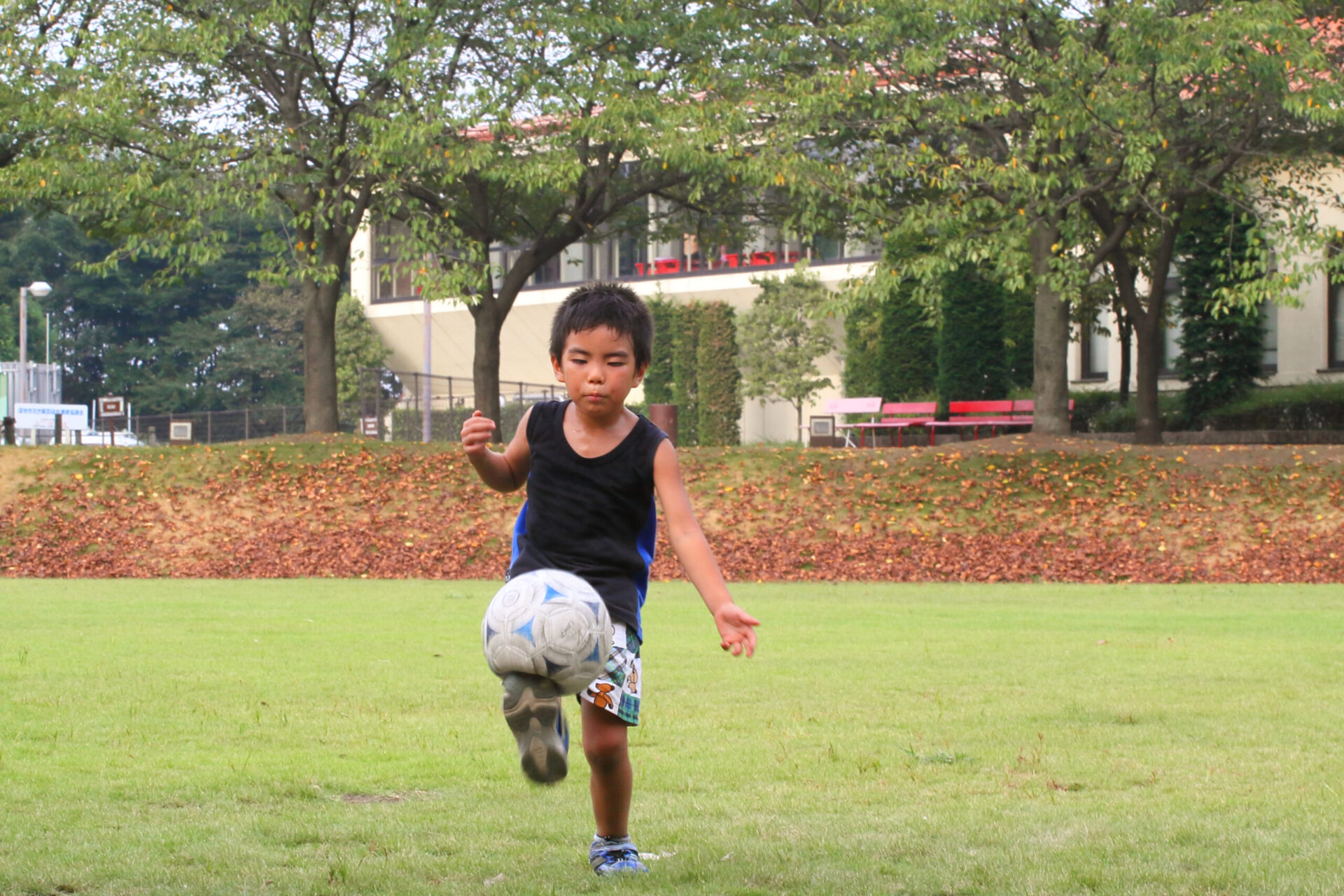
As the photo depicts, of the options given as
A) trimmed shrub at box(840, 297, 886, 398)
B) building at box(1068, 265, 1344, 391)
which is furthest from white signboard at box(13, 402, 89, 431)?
building at box(1068, 265, 1344, 391)

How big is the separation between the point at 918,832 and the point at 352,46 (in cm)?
2238

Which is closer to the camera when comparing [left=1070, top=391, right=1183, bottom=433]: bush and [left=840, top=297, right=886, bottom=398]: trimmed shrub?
[left=1070, top=391, right=1183, bottom=433]: bush

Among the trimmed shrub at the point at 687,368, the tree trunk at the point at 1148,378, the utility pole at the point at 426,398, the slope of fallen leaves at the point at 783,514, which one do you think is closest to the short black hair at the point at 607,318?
the slope of fallen leaves at the point at 783,514

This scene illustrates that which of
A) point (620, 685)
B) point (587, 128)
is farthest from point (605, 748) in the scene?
point (587, 128)

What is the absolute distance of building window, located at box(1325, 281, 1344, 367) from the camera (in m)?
37.8

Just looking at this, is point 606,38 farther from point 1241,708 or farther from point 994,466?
point 1241,708

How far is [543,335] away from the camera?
56.7 m

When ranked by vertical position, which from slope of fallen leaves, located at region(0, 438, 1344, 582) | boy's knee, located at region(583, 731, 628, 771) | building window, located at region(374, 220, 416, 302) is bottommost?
slope of fallen leaves, located at region(0, 438, 1344, 582)

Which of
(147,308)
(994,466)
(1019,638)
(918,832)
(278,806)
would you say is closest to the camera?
(918,832)

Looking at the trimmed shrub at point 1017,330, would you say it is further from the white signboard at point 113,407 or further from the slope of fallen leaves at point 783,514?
the white signboard at point 113,407

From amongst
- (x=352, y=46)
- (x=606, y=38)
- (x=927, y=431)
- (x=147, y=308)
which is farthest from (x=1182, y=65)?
(x=147, y=308)

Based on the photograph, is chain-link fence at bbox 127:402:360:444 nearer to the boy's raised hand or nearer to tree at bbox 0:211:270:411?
tree at bbox 0:211:270:411

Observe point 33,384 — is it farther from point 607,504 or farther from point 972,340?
point 607,504

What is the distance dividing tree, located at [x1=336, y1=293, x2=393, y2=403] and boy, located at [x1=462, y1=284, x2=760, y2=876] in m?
54.4
